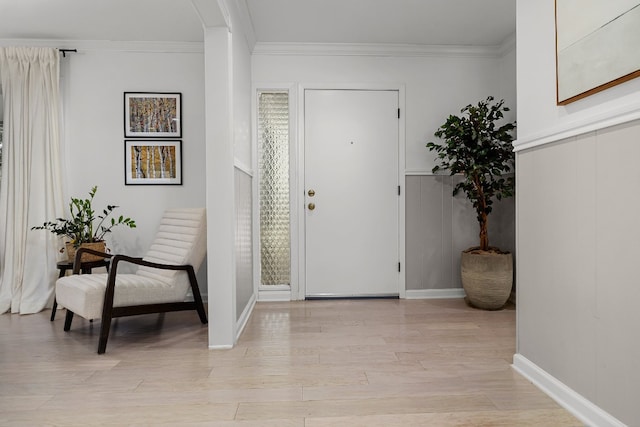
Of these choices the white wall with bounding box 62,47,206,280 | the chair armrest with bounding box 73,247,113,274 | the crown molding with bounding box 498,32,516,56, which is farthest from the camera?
the white wall with bounding box 62,47,206,280

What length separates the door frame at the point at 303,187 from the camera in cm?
385

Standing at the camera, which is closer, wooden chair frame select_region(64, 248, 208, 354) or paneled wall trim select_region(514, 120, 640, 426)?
paneled wall trim select_region(514, 120, 640, 426)

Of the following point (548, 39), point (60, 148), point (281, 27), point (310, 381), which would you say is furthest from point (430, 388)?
point (60, 148)

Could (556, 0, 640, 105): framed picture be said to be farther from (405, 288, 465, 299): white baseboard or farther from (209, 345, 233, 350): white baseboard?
(405, 288, 465, 299): white baseboard

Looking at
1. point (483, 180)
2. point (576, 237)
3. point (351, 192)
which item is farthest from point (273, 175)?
point (576, 237)

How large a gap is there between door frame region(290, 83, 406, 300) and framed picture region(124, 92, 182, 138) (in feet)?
3.55

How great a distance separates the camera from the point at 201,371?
222 cm

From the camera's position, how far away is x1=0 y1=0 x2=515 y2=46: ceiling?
309 cm

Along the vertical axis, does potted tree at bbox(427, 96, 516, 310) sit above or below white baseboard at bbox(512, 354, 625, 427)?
above

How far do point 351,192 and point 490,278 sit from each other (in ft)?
4.52

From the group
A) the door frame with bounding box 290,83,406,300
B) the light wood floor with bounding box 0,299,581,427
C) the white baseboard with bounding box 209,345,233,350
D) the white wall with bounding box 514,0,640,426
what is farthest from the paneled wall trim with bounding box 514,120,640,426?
the door frame with bounding box 290,83,406,300

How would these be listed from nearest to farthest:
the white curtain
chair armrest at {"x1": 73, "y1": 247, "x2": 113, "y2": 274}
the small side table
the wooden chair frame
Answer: the wooden chair frame < chair armrest at {"x1": 73, "y1": 247, "x2": 113, "y2": 274} < the small side table < the white curtain

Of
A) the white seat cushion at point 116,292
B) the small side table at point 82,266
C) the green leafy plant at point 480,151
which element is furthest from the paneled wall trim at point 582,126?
the small side table at point 82,266

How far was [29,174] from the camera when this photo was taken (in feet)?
11.7
